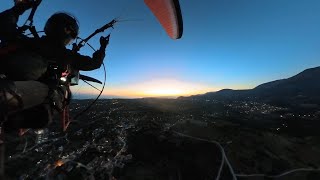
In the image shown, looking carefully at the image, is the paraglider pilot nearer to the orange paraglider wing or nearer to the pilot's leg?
the pilot's leg

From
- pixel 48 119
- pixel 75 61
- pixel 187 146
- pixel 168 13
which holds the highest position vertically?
pixel 168 13

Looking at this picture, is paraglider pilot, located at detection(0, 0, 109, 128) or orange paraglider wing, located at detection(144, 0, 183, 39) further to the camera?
orange paraglider wing, located at detection(144, 0, 183, 39)

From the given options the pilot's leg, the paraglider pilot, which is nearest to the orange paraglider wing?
the paraglider pilot

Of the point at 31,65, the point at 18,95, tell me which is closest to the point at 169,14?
the point at 31,65

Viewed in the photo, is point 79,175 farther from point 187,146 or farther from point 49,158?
point 187,146

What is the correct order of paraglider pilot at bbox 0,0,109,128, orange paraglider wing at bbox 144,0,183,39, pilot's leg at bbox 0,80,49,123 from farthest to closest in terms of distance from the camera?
orange paraglider wing at bbox 144,0,183,39 → paraglider pilot at bbox 0,0,109,128 → pilot's leg at bbox 0,80,49,123

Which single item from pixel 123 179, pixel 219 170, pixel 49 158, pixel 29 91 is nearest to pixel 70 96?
pixel 29 91
